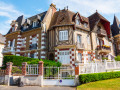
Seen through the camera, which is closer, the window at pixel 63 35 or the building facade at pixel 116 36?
the window at pixel 63 35

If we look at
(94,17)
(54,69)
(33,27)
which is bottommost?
(54,69)

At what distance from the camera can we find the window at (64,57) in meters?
15.6

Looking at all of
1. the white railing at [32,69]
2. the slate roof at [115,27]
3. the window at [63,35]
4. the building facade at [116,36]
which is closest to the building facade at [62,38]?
the window at [63,35]

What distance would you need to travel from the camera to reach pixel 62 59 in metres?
15.8

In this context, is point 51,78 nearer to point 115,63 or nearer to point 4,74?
point 4,74

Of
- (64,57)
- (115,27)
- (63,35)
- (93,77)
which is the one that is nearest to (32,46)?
(63,35)

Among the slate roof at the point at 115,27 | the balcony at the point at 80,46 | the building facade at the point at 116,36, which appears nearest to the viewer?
the balcony at the point at 80,46

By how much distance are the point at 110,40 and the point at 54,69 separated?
1713cm

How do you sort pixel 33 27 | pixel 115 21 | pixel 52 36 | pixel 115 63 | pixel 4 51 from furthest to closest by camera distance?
pixel 115 21, pixel 4 51, pixel 33 27, pixel 52 36, pixel 115 63

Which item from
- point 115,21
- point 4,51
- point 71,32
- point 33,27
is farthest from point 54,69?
point 115,21

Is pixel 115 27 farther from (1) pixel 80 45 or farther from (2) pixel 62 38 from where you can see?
(2) pixel 62 38

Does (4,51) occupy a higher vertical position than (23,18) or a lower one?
lower

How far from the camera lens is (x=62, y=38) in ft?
54.0

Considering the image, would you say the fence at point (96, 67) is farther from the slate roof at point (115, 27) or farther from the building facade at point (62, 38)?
the slate roof at point (115, 27)
